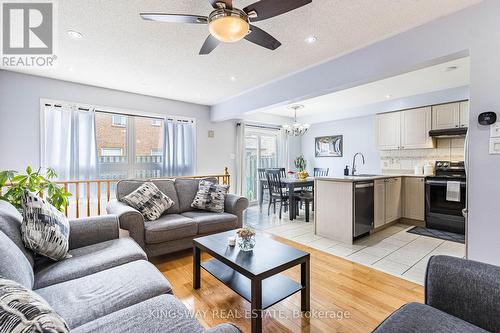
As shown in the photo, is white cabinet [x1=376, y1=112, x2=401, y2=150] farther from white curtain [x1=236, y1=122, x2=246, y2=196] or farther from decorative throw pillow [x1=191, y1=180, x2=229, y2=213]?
decorative throw pillow [x1=191, y1=180, x2=229, y2=213]

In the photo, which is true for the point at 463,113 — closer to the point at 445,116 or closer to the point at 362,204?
the point at 445,116

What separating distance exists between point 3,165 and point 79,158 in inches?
33.8

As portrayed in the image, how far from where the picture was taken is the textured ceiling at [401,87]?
3394 millimetres

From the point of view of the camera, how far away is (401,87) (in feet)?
13.5

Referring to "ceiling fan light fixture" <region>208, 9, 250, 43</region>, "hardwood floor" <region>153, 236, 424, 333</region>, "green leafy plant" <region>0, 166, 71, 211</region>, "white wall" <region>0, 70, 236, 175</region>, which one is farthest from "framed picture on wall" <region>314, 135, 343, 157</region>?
"green leafy plant" <region>0, 166, 71, 211</region>

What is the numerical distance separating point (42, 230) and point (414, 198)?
525 cm

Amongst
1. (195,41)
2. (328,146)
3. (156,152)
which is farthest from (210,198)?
(328,146)

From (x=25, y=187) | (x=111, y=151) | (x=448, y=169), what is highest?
(x=111, y=151)

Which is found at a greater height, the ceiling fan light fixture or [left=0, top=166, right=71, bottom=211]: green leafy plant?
the ceiling fan light fixture

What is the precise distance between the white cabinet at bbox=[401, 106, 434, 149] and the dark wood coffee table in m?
3.96

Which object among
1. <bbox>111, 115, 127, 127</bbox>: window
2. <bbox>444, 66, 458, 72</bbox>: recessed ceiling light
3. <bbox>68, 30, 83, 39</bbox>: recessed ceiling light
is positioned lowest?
<bbox>111, 115, 127, 127</bbox>: window

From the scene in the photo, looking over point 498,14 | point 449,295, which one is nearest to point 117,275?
point 449,295

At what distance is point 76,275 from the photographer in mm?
1518

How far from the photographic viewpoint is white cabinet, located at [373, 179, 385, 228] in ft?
12.2
